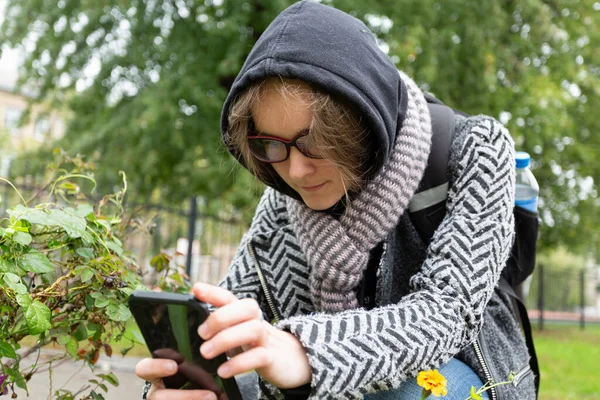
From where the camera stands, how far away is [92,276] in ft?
4.15

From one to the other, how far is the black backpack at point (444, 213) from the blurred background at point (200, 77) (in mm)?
5196

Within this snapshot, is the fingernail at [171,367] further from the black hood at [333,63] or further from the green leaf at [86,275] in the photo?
the black hood at [333,63]

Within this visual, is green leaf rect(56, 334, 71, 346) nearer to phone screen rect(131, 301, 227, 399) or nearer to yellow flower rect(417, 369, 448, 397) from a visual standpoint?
phone screen rect(131, 301, 227, 399)

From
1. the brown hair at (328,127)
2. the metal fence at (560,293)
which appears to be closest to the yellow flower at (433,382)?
the brown hair at (328,127)

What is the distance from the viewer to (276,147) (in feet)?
4.55

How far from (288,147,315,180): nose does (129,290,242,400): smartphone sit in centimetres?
55

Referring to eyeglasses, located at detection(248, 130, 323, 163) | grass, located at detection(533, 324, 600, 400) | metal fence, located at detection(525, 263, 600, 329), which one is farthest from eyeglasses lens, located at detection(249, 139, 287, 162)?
metal fence, located at detection(525, 263, 600, 329)

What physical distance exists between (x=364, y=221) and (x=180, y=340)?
0.67 metres

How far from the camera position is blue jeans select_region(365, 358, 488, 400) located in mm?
1318

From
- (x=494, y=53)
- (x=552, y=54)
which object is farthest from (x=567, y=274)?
(x=494, y=53)

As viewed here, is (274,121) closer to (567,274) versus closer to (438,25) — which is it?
(438,25)

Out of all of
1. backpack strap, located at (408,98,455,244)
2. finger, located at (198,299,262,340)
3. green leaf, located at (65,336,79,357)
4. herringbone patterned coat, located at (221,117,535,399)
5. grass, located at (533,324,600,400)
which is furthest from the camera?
grass, located at (533,324,600,400)

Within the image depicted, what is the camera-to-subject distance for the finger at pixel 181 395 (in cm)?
98

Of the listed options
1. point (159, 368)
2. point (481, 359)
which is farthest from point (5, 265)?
point (481, 359)
